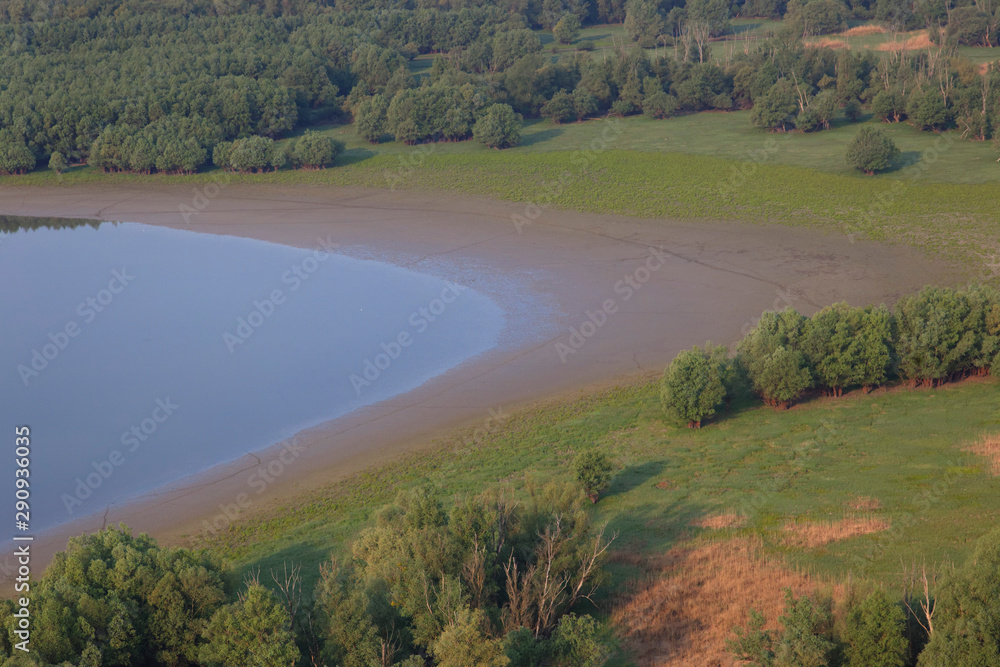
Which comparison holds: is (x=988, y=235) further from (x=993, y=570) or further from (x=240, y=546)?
(x=240, y=546)

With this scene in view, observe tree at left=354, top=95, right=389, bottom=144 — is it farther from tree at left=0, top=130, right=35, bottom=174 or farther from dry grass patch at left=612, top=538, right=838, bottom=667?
dry grass patch at left=612, top=538, right=838, bottom=667

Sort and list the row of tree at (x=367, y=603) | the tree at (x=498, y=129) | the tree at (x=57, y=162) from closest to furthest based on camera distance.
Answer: the row of tree at (x=367, y=603)
the tree at (x=498, y=129)
the tree at (x=57, y=162)

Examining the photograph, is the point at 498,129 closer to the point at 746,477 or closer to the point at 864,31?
the point at 746,477

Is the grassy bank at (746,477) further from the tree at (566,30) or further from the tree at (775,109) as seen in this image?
the tree at (566,30)

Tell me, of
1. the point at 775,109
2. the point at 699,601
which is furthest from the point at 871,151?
the point at 699,601

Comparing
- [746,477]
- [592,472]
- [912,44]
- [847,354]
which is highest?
[912,44]

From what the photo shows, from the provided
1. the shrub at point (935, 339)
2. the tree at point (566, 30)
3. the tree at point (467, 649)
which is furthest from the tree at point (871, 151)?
the tree at point (566, 30)

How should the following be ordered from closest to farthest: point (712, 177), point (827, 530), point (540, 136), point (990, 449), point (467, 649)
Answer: point (467, 649) < point (827, 530) < point (990, 449) < point (712, 177) < point (540, 136)
